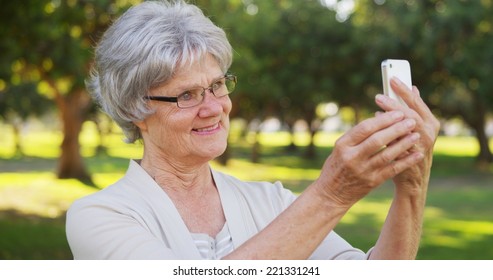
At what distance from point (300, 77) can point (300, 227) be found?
2601cm

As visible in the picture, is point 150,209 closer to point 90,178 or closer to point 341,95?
point 90,178

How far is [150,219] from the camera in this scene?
1.78 m

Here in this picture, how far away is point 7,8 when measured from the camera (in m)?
9.23

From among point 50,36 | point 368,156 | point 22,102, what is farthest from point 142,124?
point 22,102

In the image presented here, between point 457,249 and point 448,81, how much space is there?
15.1m

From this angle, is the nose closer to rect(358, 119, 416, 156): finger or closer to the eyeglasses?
the eyeglasses

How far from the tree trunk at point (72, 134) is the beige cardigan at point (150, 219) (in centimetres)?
1840

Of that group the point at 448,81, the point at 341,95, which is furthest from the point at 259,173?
the point at 448,81

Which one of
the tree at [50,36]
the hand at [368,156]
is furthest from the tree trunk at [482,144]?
the hand at [368,156]

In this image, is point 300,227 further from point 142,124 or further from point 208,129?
point 142,124

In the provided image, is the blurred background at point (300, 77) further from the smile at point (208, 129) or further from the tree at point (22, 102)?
the smile at point (208, 129)

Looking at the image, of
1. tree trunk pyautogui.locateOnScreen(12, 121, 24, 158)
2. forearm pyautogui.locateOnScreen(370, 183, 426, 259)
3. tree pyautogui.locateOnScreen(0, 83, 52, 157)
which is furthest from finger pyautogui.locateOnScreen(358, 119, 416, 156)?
tree trunk pyautogui.locateOnScreen(12, 121, 24, 158)

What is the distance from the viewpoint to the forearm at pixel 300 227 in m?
1.45

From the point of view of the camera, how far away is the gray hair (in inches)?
69.3
